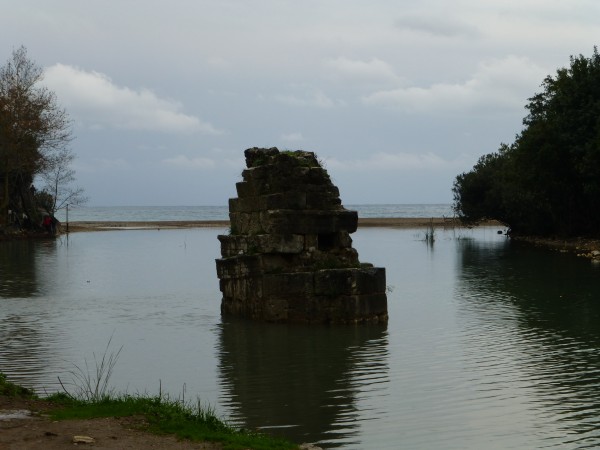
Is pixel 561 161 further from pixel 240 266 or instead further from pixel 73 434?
pixel 73 434

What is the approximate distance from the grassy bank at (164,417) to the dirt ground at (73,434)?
0.42ft

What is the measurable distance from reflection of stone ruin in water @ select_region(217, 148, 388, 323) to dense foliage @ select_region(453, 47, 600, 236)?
2126cm

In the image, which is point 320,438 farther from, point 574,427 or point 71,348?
point 71,348

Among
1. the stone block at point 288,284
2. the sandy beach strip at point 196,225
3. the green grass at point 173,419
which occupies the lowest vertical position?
the green grass at point 173,419

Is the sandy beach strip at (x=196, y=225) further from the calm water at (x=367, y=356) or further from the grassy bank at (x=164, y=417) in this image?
A: the grassy bank at (x=164, y=417)

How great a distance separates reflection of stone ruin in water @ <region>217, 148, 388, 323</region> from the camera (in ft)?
57.7

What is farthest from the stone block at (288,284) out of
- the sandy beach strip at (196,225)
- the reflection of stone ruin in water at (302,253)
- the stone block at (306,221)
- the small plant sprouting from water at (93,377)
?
the sandy beach strip at (196,225)

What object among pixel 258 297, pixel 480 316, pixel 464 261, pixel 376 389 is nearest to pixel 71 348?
pixel 258 297

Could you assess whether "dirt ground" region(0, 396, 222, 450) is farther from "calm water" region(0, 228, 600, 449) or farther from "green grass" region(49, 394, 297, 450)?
"calm water" region(0, 228, 600, 449)

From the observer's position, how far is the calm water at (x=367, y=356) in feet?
33.0

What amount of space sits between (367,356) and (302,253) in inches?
156

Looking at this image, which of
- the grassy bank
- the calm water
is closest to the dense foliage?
the calm water

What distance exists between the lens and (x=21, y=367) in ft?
43.9

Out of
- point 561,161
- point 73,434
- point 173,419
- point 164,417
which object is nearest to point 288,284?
point 164,417
